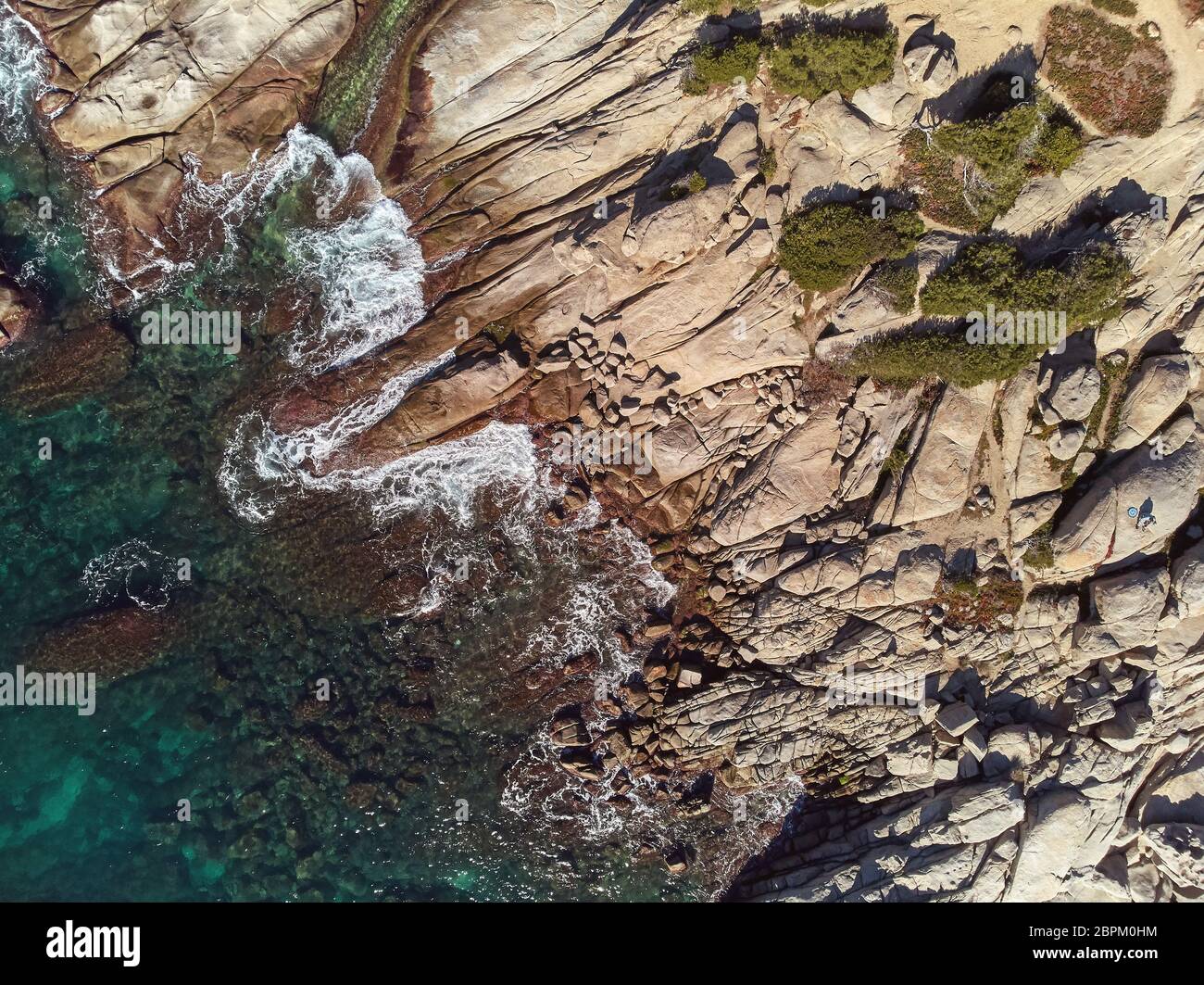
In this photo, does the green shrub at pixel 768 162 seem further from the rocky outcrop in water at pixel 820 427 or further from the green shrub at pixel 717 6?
the green shrub at pixel 717 6

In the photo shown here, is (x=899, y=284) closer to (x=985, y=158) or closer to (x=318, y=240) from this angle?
(x=985, y=158)

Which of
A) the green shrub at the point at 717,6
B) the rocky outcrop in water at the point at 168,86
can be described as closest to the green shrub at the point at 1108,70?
the green shrub at the point at 717,6

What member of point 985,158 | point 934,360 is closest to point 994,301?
point 934,360

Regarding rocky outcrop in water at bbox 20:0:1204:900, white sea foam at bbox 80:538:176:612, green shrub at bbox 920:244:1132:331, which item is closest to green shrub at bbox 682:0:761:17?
rocky outcrop in water at bbox 20:0:1204:900

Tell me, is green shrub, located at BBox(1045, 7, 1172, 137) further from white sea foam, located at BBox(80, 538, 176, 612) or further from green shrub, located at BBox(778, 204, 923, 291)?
white sea foam, located at BBox(80, 538, 176, 612)

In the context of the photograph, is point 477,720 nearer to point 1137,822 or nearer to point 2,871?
point 2,871

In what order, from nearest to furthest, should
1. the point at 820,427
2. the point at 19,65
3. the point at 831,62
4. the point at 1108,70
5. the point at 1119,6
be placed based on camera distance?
the point at 1119,6, the point at 1108,70, the point at 831,62, the point at 820,427, the point at 19,65

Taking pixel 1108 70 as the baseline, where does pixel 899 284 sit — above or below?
below
